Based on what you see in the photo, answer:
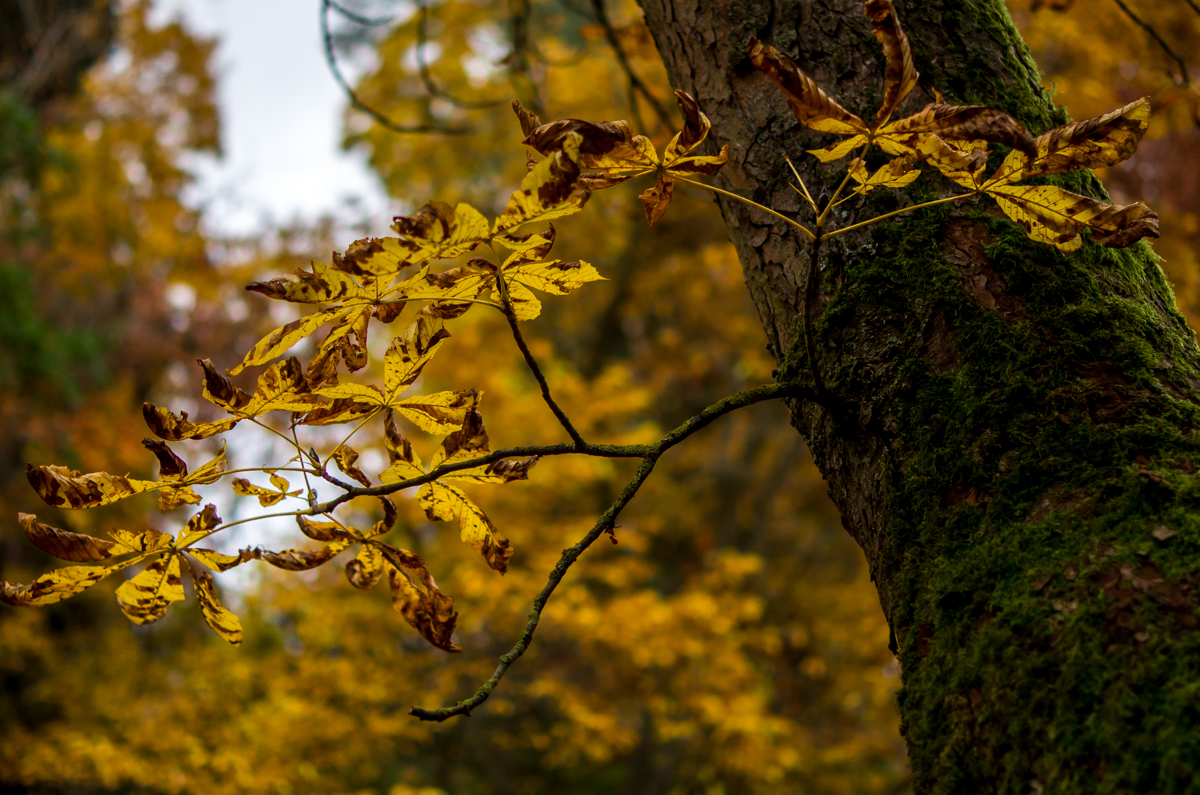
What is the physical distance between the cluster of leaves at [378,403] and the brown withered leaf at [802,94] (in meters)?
0.07

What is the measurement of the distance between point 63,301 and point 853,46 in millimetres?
9097

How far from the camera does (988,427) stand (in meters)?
0.58

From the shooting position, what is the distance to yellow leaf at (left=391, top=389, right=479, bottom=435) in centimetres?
70

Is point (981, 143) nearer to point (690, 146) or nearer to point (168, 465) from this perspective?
point (690, 146)

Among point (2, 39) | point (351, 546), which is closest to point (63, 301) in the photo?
point (2, 39)

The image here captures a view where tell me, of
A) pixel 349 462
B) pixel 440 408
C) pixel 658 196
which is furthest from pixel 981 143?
pixel 349 462

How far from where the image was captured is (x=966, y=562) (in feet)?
1.82

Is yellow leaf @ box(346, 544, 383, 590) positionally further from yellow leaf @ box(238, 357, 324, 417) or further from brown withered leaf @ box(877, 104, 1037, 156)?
brown withered leaf @ box(877, 104, 1037, 156)

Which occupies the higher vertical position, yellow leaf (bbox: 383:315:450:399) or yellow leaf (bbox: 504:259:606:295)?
yellow leaf (bbox: 504:259:606:295)

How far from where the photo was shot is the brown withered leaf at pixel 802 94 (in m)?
0.47

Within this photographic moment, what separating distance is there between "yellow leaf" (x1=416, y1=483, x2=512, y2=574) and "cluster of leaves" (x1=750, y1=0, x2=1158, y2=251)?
418 mm

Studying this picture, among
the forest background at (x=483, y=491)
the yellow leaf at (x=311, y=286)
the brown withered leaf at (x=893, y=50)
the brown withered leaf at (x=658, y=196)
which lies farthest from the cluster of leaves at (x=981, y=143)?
the forest background at (x=483, y=491)

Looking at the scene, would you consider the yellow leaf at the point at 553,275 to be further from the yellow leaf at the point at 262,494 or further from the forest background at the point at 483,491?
the forest background at the point at 483,491

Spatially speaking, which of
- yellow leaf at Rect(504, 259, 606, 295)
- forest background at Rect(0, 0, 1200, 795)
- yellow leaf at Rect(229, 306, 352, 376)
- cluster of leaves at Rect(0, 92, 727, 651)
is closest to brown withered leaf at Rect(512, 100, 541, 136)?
cluster of leaves at Rect(0, 92, 727, 651)
